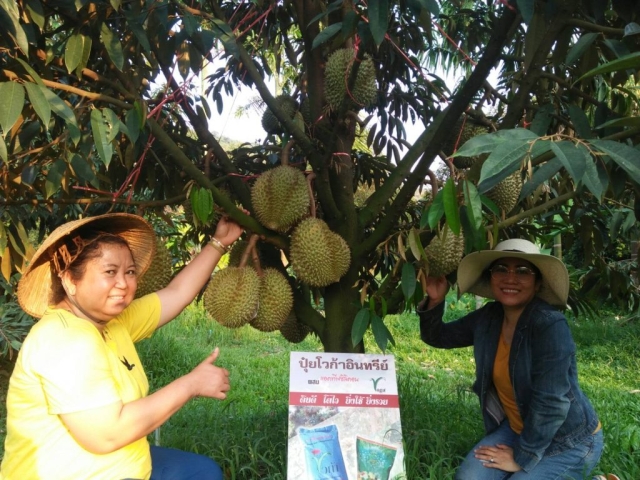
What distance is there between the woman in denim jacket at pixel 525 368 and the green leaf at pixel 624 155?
2.94 feet

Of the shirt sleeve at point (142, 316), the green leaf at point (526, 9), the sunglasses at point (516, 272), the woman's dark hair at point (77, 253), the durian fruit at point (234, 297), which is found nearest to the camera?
the green leaf at point (526, 9)

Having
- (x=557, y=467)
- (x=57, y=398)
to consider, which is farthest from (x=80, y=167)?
(x=557, y=467)

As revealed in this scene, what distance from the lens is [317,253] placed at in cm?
167

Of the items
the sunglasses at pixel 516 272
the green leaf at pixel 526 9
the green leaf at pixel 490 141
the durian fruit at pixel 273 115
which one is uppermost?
the durian fruit at pixel 273 115

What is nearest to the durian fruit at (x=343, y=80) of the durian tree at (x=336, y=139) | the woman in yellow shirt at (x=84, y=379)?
the durian tree at (x=336, y=139)

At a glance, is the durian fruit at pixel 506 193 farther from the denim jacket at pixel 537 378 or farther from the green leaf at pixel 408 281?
the green leaf at pixel 408 281

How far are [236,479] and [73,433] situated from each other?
932mm

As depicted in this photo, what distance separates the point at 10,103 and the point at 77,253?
1.30ft

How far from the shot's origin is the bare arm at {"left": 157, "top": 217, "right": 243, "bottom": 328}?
167 cm

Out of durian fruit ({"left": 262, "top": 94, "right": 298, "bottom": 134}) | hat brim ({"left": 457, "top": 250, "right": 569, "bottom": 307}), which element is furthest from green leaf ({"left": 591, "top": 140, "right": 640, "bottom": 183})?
durian fruit ({"left": 262, "top": 94, "right": 298, "bottom": 134})

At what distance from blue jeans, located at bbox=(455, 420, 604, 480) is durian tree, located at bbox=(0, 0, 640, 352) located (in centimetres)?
52

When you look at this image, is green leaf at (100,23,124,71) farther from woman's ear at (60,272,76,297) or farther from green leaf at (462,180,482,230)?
green leaf at (462,180,482,230)

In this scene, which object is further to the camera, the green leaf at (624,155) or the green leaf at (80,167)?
the green leaf at (80,167)

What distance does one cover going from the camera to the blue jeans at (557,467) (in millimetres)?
1774
